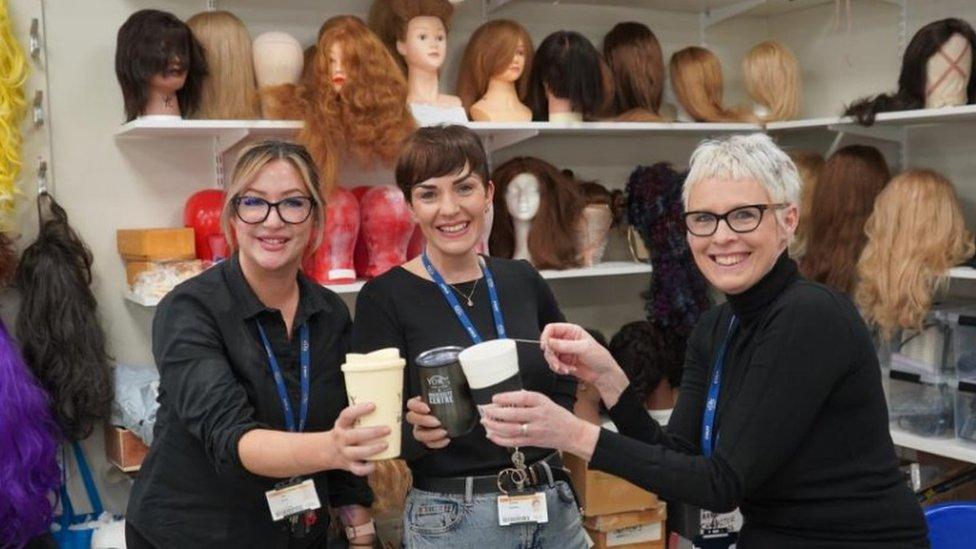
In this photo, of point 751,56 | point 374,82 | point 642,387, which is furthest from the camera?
point 751,56

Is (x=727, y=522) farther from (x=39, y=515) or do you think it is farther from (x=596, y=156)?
(x=39, y=515)

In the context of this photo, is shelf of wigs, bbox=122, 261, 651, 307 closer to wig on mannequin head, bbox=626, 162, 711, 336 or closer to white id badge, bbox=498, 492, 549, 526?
wig on mannequin head, bbox=626, 162, 711, 336

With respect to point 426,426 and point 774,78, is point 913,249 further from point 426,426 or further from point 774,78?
point 426,426

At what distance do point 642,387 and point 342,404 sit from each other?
74.9 inches

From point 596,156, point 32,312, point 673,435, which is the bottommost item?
point 673,435

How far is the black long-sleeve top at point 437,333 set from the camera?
1.85 meters

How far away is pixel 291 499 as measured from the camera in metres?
1.72

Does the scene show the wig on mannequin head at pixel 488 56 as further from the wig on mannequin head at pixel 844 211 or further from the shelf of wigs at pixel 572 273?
the wig on mannequin head at pixel 844 211

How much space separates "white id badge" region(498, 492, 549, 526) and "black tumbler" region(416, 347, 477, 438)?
0.40 metres

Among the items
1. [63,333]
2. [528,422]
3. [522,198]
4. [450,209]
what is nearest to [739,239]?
[528,422]

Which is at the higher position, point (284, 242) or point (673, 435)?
point (284, 242)

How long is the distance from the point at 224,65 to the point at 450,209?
54.9 inches

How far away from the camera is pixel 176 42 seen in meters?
Result: 2.75

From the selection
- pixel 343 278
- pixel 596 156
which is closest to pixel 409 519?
pixel 343 278
